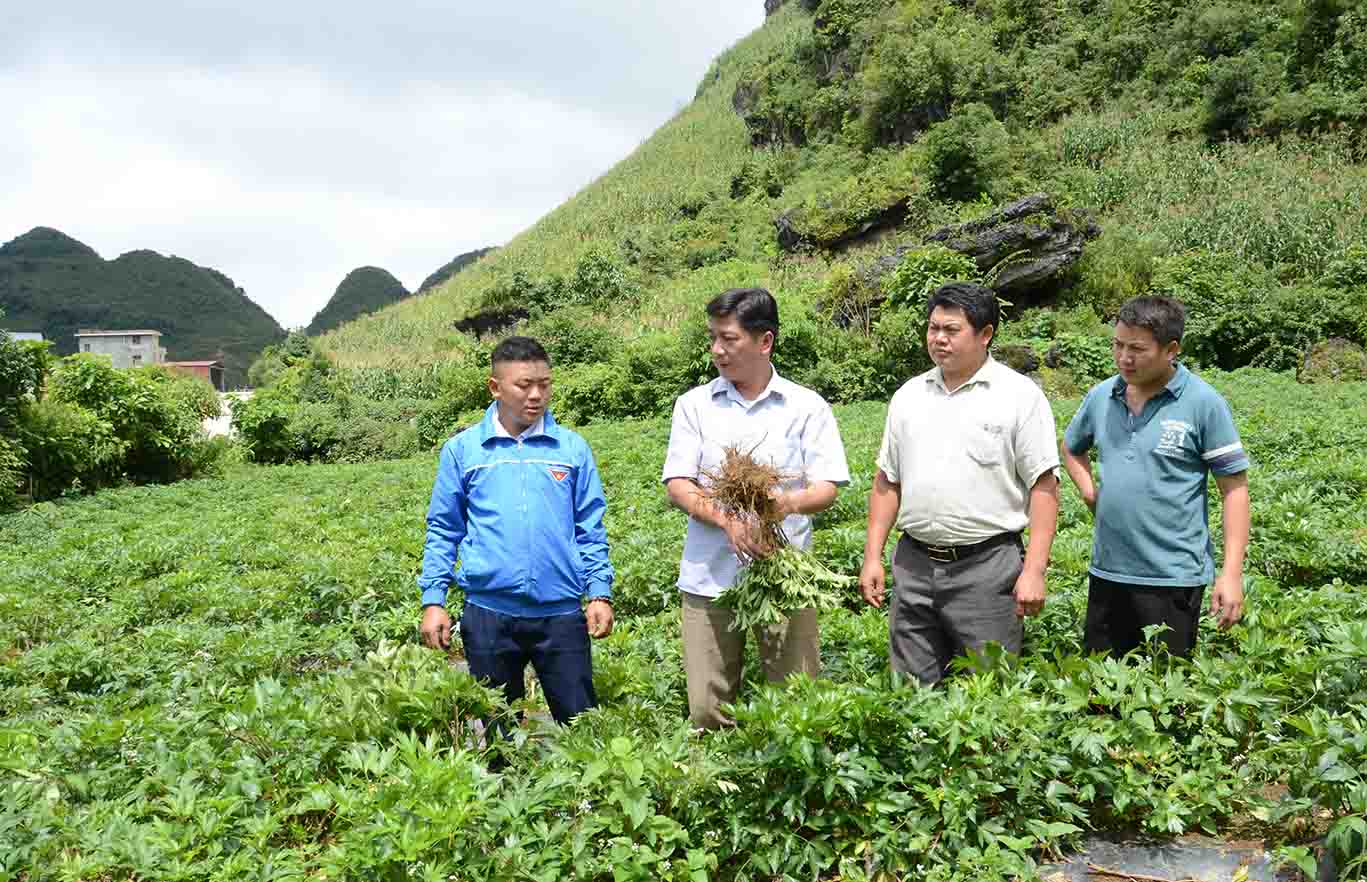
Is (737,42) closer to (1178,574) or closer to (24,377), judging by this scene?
(24,377)

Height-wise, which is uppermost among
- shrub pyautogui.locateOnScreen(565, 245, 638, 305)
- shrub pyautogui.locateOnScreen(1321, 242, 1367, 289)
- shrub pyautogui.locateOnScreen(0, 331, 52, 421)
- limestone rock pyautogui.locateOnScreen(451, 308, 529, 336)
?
shrub pyautogui.locateOnScreen(565, 245, 638, 305)

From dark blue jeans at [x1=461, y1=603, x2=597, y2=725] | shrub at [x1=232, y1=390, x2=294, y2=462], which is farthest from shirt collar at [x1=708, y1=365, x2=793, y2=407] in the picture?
shrub at [x1=232, y1=390, x2=294, y2=462]

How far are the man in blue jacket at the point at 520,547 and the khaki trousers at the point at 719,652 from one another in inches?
13.9

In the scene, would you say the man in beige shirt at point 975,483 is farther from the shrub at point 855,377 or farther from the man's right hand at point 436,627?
the shrub at point 855,377

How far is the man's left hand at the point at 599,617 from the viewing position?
138 inches

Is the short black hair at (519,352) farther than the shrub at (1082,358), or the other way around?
the shrub at (1082,358)

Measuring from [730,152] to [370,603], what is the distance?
46934 mm

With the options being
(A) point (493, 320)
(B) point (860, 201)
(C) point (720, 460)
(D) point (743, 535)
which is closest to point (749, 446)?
(C) point (720, 460)

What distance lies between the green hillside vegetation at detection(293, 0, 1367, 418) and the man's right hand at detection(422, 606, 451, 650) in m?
16.6

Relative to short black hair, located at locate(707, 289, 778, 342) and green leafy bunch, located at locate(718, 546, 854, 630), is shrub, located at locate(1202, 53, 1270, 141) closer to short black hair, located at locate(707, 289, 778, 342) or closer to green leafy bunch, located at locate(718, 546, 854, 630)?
short black hair, located at locate(707, 289, 778, 342)

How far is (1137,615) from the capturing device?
11.3 feet

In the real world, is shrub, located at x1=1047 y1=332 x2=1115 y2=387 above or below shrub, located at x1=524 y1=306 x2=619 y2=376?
below

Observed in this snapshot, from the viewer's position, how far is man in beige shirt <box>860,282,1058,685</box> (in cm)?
330

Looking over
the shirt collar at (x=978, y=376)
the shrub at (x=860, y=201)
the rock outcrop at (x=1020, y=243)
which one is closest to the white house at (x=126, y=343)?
the shrub at (x=860, y=201)
